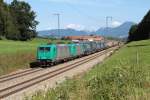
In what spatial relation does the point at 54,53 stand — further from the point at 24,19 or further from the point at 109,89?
the point at 24,19

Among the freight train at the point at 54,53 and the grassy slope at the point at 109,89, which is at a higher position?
the grassy slope at the point at 109,89

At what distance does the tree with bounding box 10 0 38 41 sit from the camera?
14238cm

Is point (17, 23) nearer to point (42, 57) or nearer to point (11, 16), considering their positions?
point (11, 16)

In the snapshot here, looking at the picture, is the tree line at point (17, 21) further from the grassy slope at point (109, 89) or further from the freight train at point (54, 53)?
the grassy slope at point (109, 89)

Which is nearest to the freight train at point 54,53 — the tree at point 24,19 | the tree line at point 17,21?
the tree line at point 17,21

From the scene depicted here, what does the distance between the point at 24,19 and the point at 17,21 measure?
2.55m

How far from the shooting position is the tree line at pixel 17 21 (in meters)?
130

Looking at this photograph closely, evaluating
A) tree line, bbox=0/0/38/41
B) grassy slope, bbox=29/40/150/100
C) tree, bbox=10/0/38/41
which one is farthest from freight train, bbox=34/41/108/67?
tree, bbox=10/0/38/41

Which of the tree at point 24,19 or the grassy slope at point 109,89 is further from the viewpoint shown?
the tree at point 24,19

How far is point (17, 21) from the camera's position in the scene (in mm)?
147875

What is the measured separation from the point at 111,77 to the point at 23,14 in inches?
5198

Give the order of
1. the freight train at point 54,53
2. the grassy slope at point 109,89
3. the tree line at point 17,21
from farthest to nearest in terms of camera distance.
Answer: the tree line at point 17,21 < the freight train at point 54,53 < the grassy slope at point 109,89

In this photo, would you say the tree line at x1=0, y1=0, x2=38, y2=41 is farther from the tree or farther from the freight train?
the freight train

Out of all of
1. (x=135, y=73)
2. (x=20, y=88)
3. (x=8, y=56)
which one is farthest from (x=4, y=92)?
(x=8, y=56)
